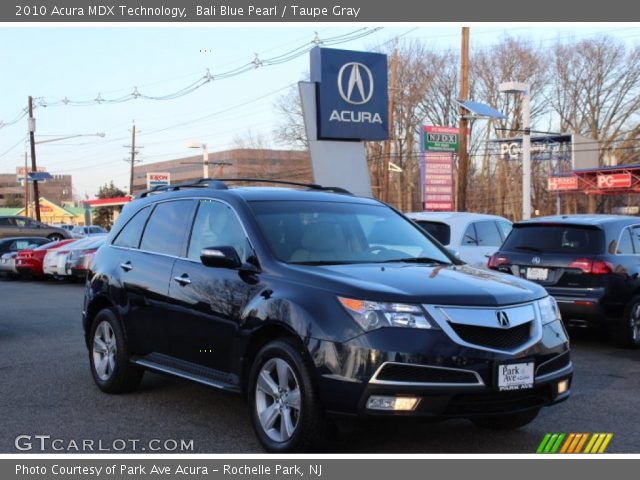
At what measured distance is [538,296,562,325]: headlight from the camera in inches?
209

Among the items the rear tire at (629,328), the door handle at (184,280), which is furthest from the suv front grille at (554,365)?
the rear tire at (629,328)

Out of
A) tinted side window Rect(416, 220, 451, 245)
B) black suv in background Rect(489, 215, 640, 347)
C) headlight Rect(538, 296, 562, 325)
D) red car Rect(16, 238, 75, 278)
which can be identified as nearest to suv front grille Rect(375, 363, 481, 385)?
headlight Rect(538, 296, 562, 325)

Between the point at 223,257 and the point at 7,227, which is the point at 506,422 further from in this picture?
the point at 7,227

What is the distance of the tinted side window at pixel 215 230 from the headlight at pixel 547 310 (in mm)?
2085

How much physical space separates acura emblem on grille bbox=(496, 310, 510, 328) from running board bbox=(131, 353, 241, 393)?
6.05 ft

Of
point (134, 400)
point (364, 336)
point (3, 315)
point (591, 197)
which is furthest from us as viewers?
point (591, 197)

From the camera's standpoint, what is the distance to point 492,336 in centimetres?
486

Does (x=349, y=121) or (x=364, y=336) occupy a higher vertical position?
(x=349, y=121)

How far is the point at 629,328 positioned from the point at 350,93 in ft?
50.1

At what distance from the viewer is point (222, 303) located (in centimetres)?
569

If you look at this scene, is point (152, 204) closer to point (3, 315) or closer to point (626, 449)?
point (626, 449)

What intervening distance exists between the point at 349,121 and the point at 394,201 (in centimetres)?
4455

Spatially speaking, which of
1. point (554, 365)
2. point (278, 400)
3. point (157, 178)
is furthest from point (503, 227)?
point (157, 178)

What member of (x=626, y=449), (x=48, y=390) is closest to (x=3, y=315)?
(x=48, y=390)
